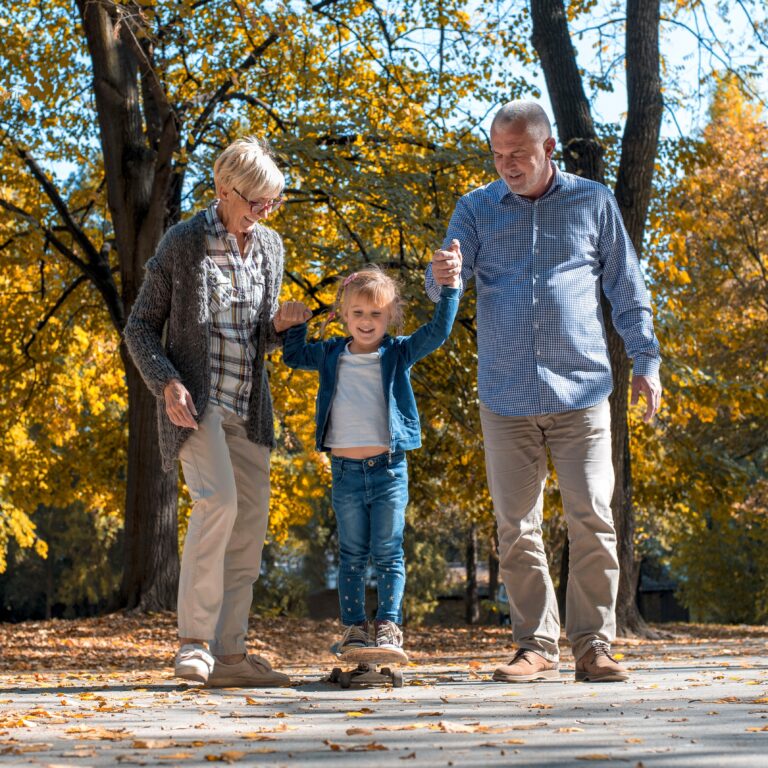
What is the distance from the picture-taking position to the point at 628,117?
11281 mm

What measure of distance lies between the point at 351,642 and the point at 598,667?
3.34ft

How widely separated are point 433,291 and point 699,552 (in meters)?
29.2

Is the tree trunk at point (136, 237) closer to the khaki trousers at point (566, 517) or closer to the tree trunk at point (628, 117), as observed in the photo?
the tree trunk at point (628, 117)

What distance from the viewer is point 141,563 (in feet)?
40.5

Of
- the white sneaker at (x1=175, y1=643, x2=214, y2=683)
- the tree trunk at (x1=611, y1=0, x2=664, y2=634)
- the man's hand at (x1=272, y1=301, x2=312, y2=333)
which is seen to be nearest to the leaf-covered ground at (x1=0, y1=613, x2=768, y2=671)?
the tree trunk at (x1=611, y1=0, x2=664, y2=634)

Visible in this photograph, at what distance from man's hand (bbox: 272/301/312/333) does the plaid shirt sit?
118mm

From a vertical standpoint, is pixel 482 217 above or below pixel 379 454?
above

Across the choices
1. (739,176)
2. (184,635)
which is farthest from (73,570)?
(184,635)

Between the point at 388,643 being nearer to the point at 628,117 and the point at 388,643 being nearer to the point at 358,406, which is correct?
the point at 358,406

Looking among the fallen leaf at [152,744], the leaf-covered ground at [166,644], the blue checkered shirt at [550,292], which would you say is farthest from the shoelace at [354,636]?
the leaf-covered ground at [166,644]

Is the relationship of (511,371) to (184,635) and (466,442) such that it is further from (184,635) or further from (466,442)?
(466,442)

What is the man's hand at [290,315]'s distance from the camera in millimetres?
5078

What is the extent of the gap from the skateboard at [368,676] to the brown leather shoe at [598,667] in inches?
29.7

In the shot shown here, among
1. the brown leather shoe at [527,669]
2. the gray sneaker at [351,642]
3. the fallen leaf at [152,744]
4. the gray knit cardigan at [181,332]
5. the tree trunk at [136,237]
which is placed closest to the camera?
the fallen leaf at [152,744]
